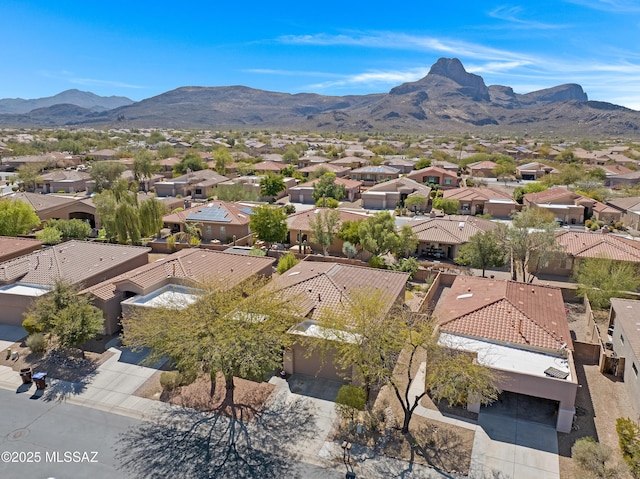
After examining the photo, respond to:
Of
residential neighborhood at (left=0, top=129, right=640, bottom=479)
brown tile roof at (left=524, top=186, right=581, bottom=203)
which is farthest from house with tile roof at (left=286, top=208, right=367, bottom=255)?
brown tile roof at (left=524, top=186, right=581, bottom=203)

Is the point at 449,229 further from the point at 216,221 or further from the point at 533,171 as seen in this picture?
the point at 533,171

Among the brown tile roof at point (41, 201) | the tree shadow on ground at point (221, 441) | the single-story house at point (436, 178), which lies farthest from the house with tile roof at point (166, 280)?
the single-story house at point (436, 178)

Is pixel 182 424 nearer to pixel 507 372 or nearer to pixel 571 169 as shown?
pixel 507 372

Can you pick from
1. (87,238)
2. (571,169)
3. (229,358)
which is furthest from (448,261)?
(571,169)

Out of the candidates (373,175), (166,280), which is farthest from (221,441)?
(373,175)

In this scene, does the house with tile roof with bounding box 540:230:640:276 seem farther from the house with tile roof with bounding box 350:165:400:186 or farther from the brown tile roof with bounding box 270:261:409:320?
the house with tile roof with bounding box 350:165:400:186
